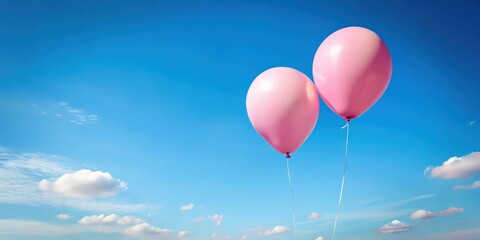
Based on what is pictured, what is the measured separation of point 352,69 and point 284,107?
60.8 inches

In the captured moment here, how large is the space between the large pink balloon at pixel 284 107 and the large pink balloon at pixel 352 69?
451mm

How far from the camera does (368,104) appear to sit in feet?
24.4

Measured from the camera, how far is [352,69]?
6.98 m

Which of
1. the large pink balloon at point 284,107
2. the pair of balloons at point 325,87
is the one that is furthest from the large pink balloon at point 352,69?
the large pink balloon at point 284,107

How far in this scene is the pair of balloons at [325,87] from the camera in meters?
7.03

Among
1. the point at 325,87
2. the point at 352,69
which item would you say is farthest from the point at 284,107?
the point at 352,69

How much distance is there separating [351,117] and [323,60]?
136 cm

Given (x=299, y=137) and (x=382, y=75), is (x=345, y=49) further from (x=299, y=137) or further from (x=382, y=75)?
(x=299, y=137)

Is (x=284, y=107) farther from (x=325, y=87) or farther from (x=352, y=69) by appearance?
(x=352, y=69)

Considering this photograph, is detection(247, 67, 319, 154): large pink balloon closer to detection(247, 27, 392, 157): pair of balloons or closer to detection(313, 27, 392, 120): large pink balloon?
detection(247, 27, 392, 157): pair of balloons

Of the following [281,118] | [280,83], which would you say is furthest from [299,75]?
[281,118]

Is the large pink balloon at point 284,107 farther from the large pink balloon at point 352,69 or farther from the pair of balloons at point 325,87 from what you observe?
the large pink balloon at point 352,69

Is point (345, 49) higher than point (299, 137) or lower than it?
higher

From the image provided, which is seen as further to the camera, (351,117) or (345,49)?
(351,117)
